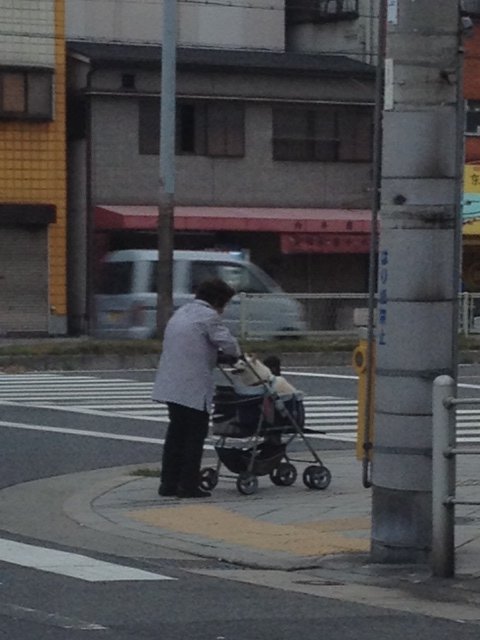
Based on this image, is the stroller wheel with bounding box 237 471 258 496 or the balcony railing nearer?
the stroller wheel with bounding box 237 471 258 496

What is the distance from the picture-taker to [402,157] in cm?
1025

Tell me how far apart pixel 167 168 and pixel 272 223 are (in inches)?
414

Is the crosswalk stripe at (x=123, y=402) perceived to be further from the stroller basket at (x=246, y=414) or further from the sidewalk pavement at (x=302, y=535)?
the sidewalk pavement at (x=302, y=535)

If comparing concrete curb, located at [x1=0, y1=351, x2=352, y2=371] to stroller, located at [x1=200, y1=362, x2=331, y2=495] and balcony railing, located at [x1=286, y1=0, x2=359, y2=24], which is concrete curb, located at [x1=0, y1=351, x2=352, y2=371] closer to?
stroller, located at [x1=200, y1=362, x2=331, y2=495]

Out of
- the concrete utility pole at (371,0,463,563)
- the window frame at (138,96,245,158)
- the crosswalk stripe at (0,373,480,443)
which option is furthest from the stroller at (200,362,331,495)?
the window frame at (138,96,245,158)

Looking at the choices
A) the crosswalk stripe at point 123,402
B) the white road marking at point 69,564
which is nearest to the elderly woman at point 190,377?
the white road marking at point 69,564

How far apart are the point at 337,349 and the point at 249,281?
3.41 m

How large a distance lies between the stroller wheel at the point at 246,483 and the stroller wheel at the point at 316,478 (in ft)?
1.70

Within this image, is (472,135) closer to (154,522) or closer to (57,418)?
(57,418)

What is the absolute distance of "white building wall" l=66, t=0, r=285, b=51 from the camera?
143 feet

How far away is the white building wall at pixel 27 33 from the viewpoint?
41094 mm

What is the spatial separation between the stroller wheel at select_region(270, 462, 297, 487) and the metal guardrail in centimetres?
419

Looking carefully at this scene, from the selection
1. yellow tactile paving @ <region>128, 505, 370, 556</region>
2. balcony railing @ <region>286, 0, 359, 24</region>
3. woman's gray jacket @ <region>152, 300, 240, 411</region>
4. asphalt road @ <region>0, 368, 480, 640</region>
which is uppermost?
balcony railing @ <region>286, 0, 359, 24</region>

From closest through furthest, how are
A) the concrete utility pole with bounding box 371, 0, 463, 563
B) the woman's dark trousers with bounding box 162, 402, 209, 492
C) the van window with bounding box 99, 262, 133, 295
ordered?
1. the concrete utility pole with bounding box 371, 0, 463, 563
2. the woman's dark trousers with bounding box 162, 402, 209, 492
3. the van window with bounding box 99, 262, 133, 295
